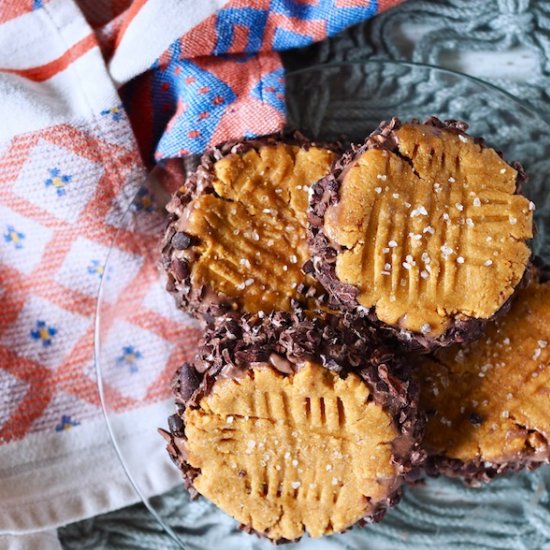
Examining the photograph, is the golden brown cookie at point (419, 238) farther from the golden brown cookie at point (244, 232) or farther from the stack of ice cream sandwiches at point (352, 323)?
the golden brown cookie at point (244, 232)

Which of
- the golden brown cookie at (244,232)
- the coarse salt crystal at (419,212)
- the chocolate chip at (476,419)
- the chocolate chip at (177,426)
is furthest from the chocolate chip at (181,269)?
the chocolate chip at (476,419)

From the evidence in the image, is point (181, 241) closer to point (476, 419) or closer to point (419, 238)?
point (419, 238)

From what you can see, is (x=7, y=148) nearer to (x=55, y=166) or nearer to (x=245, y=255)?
(x=55, y=166)

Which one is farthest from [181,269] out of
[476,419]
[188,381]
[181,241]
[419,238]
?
[476,419]

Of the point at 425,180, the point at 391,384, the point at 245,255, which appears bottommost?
the point at 391,384

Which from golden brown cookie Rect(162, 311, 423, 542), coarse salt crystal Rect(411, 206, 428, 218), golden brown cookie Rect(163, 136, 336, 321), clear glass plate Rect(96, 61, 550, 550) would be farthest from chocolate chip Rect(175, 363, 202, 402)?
coarse salt crystal Rect(411, 206, 428, 218)

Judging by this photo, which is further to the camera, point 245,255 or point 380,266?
point 245,255

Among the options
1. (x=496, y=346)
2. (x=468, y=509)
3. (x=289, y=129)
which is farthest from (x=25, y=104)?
(x=468, y=509)
